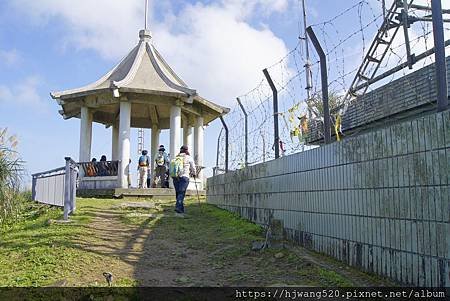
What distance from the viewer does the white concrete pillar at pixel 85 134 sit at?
17969 mm

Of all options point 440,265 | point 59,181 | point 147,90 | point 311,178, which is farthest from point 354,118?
point 147,90

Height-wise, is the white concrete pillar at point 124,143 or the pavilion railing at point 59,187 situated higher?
the white concrete pillar at point 124,143

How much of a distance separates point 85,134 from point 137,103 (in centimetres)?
251

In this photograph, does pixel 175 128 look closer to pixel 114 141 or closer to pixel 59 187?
pixel 114 141

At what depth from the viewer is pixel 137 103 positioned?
59.0ft


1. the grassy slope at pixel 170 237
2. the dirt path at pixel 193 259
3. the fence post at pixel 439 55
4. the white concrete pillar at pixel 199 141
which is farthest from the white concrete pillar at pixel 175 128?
the fence post at pixel 439 55

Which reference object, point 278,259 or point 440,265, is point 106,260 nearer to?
point 278,259

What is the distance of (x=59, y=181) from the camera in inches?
400

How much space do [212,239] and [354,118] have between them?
4143 millimetres

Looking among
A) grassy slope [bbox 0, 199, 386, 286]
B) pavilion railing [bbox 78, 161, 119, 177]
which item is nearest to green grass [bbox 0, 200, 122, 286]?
grassy slope [bbox 0, 199, 386, 286]

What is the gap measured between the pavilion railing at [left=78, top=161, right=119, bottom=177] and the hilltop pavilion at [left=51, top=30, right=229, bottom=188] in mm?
352

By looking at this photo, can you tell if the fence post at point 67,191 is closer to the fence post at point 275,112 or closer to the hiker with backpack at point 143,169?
the fence post at point 275,112

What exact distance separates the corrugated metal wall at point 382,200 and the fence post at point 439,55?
0.20 m

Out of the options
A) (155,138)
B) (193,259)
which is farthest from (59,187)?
(155,138)
